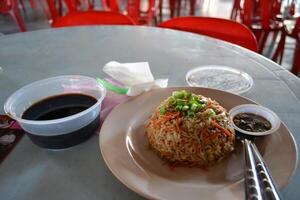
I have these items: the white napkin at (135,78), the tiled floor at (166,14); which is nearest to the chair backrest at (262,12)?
the tiled floor at (166,14)

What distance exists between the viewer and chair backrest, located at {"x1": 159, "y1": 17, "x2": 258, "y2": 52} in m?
1.31

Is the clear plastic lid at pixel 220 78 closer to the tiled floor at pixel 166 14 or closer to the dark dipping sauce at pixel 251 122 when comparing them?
the dark dipping sauce at pixel 251 122

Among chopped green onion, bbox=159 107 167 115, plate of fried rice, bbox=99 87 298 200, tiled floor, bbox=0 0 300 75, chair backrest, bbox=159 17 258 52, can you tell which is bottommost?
tiled floor, bbox=0 0 300 75

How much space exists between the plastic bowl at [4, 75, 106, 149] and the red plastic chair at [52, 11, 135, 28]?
2.94 ft

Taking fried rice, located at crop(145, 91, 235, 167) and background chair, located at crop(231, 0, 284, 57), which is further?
background chair, located at crop(231, 0, 284, 57)

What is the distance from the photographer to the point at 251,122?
68 cm

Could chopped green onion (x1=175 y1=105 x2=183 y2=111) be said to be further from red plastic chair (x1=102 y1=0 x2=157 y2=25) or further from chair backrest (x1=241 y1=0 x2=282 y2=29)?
chair backrest (x1=241 y1=0 x2=282 y2=29)

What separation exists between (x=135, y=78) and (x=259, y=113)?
1.31 feet

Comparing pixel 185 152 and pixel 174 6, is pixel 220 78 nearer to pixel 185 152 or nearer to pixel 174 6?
pixel 185 152

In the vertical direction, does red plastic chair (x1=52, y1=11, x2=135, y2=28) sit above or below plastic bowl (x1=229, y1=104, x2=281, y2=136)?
above

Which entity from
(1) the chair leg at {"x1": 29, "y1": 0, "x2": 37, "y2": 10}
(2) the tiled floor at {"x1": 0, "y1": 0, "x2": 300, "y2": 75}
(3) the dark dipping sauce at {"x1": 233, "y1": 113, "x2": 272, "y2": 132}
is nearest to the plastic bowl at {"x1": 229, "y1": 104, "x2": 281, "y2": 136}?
(3) the dark dipping sauce at {"x1": 233, "y1": 113, "x2": 272, "y2": 132}

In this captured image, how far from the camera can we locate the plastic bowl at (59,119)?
621 mm

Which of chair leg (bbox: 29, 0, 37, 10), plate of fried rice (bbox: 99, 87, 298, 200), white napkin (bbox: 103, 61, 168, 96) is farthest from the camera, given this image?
chair leg (bbox: 29, 0, 37, 10)

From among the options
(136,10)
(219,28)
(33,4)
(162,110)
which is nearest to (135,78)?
(162,110)
